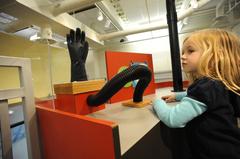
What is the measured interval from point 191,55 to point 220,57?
10 cm

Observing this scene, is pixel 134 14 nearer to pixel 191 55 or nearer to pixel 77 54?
pixel 77 54

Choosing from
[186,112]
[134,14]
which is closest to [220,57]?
[186,112]

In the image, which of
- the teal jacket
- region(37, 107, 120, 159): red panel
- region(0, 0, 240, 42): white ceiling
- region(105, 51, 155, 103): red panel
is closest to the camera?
region(37, 107, 120, 159): red panel

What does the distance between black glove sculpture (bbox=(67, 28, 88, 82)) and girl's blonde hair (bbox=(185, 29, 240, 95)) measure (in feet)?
1.86

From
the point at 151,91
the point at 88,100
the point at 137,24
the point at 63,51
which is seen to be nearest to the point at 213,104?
the point at 88,100

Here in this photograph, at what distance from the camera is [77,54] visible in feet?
2.93

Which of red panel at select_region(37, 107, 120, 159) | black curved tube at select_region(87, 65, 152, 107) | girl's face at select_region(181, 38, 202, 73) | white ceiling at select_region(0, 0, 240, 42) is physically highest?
white ceiling at select_region(0, 0, 240, 42)

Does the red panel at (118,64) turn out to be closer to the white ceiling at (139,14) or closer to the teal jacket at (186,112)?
the teal jacket at (186,112)

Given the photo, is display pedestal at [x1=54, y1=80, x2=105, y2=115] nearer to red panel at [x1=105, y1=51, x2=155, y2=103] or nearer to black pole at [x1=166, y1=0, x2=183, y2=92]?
red panel at [x1=105, y1=51, x2=155, y2=103]

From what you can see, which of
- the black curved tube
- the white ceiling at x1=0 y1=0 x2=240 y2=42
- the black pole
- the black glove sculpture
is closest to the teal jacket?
the black curved tube

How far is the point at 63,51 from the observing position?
3174 millimetres

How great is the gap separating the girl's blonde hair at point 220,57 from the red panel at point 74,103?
19.5 inches

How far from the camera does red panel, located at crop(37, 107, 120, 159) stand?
0.33 m

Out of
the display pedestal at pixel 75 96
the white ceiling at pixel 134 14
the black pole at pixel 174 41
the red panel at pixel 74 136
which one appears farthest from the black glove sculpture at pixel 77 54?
the white ceiling at pixel 134 14
